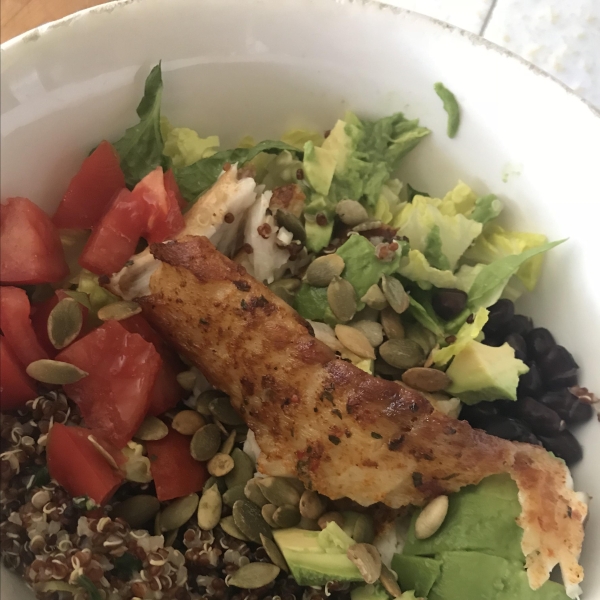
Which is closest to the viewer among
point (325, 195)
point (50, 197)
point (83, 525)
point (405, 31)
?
point (83, 525)

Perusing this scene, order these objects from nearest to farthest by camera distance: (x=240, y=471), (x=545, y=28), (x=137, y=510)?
(x=137, y=510)
(x=240, y=471)
(x=545, y=28)

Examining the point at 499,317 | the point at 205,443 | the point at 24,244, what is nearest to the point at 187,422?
the point at 205,443

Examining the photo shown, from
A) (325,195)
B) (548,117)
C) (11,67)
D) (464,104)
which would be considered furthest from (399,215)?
(11,67)

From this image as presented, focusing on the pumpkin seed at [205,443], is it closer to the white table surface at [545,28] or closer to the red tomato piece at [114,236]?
the red tomato piece at [114,236]

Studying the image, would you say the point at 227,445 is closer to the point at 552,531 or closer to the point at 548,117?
the point at 552,531

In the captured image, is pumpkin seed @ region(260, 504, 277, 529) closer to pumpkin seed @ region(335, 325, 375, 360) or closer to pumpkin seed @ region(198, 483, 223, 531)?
pumpkin seed @ region(198, 483, 223, 531)

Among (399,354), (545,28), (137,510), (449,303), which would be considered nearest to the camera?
(137,510)

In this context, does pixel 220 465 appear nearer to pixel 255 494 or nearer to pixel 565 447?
pixel 255 494
